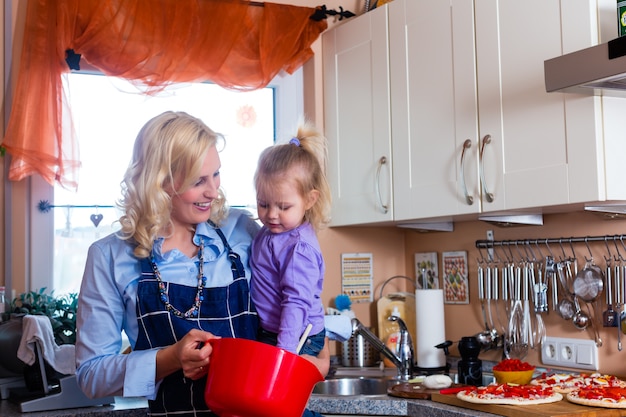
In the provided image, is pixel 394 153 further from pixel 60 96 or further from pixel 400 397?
pixel 60 96

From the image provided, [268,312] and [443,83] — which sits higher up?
[443,83]

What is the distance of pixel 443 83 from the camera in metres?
2.75

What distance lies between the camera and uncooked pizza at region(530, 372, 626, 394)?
2.36 meters

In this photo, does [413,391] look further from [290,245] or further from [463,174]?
[290,245]

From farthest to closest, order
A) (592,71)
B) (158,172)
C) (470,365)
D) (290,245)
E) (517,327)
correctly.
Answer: (517,327), (470,365), (592,71), (290,245), (158,172)

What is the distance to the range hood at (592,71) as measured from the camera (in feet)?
6.50

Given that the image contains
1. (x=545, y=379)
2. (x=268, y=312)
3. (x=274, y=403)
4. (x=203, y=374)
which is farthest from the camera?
(x=545, y=379)

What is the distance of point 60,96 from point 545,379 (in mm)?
1845

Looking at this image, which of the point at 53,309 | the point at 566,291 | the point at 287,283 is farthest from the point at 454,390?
the point at 53,309

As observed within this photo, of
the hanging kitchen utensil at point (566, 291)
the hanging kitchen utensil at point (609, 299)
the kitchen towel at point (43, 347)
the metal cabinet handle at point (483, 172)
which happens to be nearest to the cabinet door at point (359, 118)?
the metal cabinet handle at point (483, 172)

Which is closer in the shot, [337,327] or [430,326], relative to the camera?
[337,327]

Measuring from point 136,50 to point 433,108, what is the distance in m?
1.08

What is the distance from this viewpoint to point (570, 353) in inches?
107

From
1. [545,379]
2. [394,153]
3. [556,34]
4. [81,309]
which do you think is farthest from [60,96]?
[545,379]
